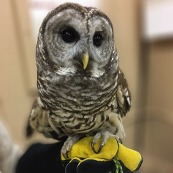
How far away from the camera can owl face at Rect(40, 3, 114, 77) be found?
612 mm

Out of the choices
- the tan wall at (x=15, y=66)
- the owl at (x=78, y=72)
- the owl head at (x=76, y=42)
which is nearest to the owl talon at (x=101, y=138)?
the owl at (x=78, y=72)

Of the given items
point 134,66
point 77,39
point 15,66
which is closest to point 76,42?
point 77,39

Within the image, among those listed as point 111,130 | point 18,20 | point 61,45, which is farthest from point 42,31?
point 18,20

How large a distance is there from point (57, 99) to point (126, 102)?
7.6 inches

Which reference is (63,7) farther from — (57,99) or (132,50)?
(132,50)

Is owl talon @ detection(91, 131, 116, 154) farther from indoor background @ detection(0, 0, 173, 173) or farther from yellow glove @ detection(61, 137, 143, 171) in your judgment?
indoor background @ detection(0, 0, 173, 173)

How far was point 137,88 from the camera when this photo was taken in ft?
6.74

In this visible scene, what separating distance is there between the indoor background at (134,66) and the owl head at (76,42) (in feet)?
2.90

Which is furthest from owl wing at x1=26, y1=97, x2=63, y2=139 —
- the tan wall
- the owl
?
the tan wall

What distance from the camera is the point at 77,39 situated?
63cm

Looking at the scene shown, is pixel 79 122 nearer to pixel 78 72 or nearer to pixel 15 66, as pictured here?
pixel 78 72

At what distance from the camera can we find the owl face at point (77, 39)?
61cm

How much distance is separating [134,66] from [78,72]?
54.4 inches

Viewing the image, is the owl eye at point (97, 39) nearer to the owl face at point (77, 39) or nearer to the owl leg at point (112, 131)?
the owl face at point (77, 39)
